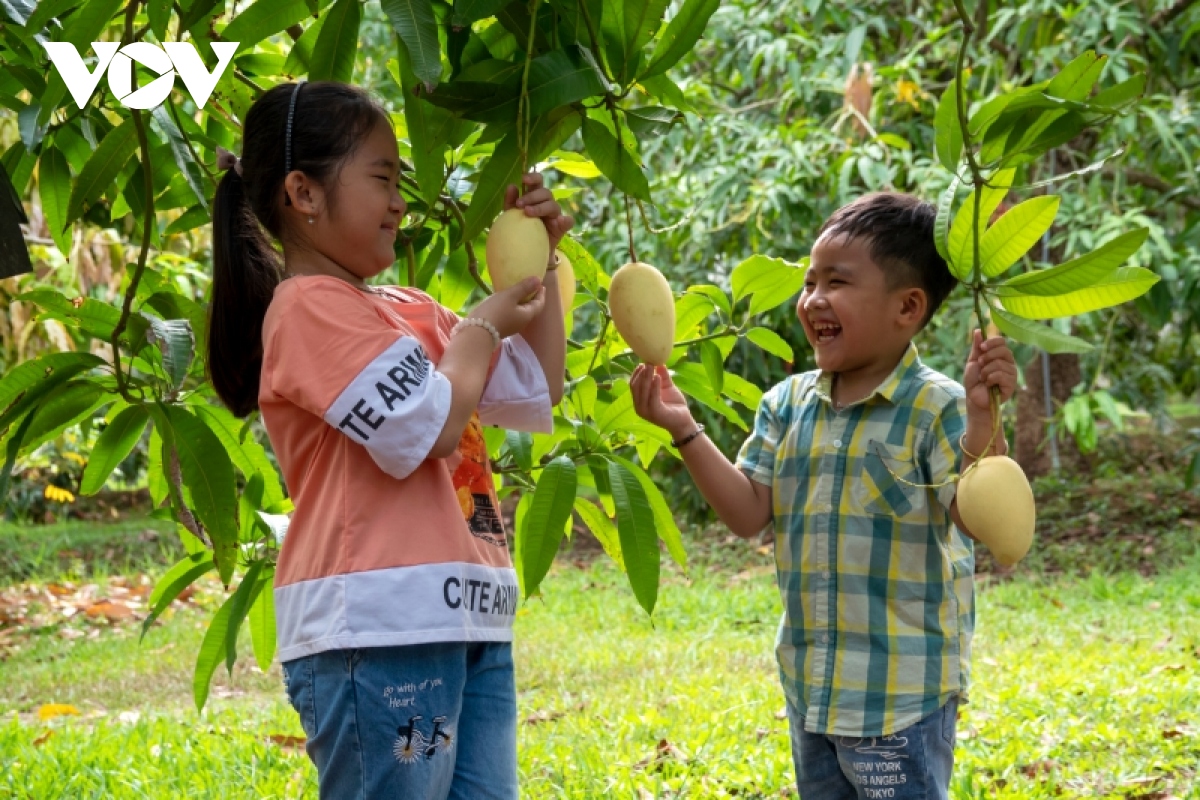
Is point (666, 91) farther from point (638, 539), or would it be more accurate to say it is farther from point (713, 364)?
point (638, 539)

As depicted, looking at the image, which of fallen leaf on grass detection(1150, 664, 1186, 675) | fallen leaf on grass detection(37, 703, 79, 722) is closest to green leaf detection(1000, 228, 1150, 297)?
fallen leaf on grass detection(1150, 664, 1186, 675)

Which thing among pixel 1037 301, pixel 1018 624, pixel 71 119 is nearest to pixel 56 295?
pixel 71 119

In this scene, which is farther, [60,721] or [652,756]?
[60,721]

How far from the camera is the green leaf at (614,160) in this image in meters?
1.22

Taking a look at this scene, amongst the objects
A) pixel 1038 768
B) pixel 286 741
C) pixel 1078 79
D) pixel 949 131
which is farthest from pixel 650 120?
pixel 286 741

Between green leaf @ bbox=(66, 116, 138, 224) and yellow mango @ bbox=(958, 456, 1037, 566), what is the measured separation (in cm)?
96

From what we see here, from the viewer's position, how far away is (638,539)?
1.51 metres

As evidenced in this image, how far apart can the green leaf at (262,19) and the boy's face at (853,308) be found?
2.34 feet

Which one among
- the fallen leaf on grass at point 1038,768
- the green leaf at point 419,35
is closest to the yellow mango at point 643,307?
the green leaf at point 419,35

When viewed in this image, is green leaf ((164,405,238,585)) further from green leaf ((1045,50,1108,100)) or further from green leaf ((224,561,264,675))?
green leaf ((1045,50,1108,100))

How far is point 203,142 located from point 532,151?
0.74 meters

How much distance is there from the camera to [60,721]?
142 inches

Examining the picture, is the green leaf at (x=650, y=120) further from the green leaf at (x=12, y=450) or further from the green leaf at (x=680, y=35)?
the green leaf at (x=12, y=450)

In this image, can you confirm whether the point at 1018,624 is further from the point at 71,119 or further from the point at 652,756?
the point at 71,119
